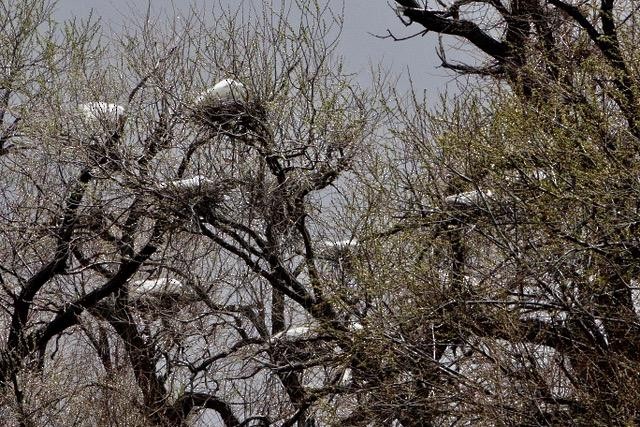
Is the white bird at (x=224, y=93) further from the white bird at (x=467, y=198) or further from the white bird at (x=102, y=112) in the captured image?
the white bird at (x=467, y=198)

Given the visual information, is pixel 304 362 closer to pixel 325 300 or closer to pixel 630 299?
pixel 325 300

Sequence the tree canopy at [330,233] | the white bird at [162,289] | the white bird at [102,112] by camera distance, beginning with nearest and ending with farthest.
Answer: the tree canopy at [330,233]
the white bird at [102,112]
the white bird at [162,289]

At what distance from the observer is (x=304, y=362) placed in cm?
974

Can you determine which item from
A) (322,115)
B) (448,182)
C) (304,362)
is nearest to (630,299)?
(448,182)

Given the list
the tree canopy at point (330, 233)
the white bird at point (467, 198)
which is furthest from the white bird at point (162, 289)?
the white bird at point (467, 198)

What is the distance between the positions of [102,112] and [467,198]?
458 centimetres

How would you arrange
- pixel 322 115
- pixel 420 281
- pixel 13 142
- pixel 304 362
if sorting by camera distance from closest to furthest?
pixel 420 281
pixel 304 362
pixel 322 115
pixel 13 142

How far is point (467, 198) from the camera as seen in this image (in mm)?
8266

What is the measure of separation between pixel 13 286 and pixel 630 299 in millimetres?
8052

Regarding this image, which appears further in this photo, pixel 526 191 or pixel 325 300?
pixel 325 300

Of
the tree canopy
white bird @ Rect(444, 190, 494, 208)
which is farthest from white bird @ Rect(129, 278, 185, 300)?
white bird @ Rect(444, 190, 494, 208)

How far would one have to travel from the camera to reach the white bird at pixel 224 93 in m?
10.5

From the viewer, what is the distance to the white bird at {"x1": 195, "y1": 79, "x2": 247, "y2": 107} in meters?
10.5

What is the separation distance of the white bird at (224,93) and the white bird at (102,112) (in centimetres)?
107
